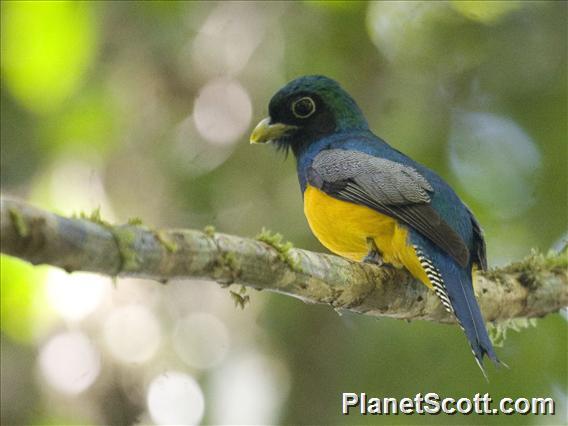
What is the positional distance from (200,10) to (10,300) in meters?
2.74

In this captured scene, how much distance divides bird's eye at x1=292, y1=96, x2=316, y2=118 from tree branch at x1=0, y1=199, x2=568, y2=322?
1.39 m

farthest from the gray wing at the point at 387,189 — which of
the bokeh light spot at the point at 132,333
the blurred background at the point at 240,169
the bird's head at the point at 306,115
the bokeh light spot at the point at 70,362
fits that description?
the bokeh light spot at the point at 70,362

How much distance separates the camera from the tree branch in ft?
7.41

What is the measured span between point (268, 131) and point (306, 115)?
246mm

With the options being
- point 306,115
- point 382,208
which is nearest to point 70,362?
point 306,115

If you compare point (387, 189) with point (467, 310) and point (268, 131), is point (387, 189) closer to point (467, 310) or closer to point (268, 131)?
point (467, 310)

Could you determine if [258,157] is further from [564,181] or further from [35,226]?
[35,226]

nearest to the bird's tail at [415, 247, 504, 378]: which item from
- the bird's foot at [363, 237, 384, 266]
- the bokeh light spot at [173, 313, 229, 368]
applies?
the bird's foot at [363, 237, 384, 266]

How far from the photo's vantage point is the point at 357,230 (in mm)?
4195

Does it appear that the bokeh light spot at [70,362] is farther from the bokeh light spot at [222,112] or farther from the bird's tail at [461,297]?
the bird's tail at [461,297]

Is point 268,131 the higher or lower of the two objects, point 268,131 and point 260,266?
the higher

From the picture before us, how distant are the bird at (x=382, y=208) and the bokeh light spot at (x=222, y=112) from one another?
57.5 inches

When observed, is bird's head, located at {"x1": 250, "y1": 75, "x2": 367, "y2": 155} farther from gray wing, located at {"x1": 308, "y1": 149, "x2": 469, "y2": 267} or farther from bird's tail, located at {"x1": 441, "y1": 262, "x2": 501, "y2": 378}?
bird's tail, located at {"x1": 441, "y1": 262, "x2": 501, "y2": 378}

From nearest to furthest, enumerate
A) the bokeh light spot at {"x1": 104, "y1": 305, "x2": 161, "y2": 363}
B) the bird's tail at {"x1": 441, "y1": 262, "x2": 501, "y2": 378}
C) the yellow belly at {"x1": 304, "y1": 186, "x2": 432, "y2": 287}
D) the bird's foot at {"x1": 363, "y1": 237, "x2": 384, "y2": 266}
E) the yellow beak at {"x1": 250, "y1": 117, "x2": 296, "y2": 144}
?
the bird's tail at {"x1": 441, "y1": 262, "x2": 501, "y2": 378} → the yellow belly at {"x1": 304, "y1": 186, "x2": 432, "y2": 287} → the bird's foot at {"x1": 363, "y1": 237, "x2": 384, "y2": 266} → the yellow beak at {"x1": 250, "y1": 117, "x2": 296, "y2": 144} → the bokeh light spot at {"x1": 104, "y1": 305, "x2": 161, "y2": 363}
